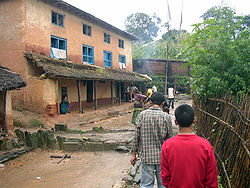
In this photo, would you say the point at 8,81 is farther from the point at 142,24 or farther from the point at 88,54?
the point at 142,24

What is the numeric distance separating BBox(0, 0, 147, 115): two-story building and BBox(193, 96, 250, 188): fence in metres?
9.68

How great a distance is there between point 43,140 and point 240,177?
22.2 ft

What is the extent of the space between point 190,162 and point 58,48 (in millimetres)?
13693

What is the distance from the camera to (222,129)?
11.5 feet

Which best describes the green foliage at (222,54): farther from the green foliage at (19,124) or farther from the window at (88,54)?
the window at (88,54)

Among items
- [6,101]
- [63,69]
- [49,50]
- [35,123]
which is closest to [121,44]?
[49,50]

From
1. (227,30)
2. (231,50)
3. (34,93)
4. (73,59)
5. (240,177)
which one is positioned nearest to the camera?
(240,177)

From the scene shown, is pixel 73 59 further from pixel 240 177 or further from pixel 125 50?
pixel 240 177

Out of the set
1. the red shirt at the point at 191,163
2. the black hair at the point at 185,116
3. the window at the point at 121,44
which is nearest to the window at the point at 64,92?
Answer: the window at the point at 121,44

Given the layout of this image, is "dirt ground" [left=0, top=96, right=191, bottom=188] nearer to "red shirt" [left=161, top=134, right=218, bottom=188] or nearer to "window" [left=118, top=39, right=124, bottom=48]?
"red shirt" [left=161, top=134, right=218, bottom=188]

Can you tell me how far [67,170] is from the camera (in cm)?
564

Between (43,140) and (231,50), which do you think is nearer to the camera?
(231,50)

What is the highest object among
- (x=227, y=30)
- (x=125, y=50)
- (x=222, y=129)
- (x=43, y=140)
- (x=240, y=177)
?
(x=125, y=50)

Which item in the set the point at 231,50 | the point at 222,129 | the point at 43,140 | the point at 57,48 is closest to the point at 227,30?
the point at 231,50
